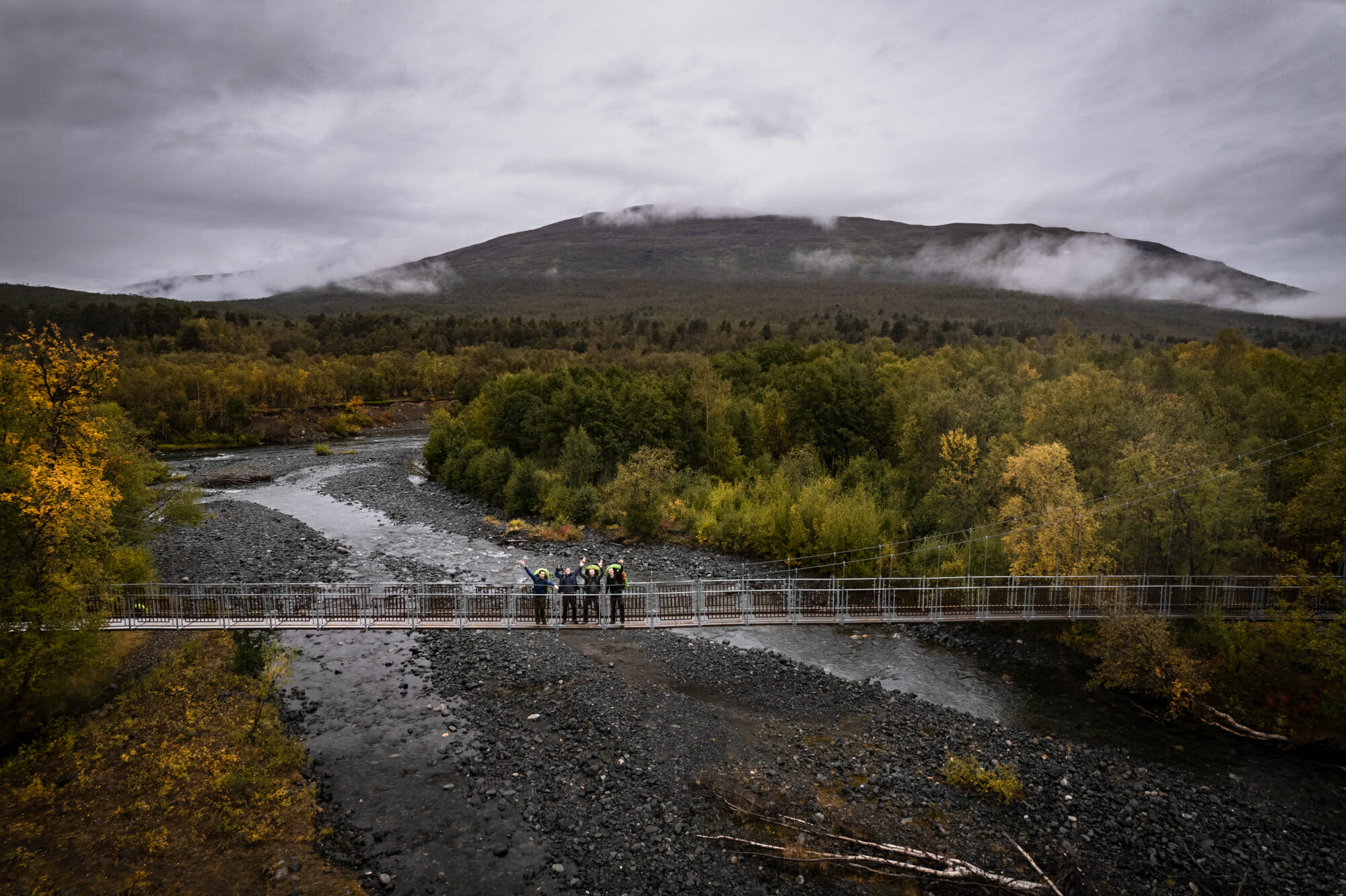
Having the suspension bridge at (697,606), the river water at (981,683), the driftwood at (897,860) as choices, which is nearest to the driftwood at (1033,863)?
the driftwood at (897,860)

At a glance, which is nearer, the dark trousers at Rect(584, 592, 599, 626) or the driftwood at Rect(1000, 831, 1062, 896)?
the driftwood at Rect(1000, 831, 1062, 896)

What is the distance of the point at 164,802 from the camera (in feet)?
52.3

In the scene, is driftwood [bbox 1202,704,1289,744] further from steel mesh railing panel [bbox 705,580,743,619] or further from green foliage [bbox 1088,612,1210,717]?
steel mesh railing panel [bbox 705,580,743,619]

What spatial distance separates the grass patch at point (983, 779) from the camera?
16812 mm

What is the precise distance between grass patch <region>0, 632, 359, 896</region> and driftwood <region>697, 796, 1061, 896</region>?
28.2ft

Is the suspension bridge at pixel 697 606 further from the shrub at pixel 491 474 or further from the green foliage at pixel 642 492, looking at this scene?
the shrub at pixel 491 474

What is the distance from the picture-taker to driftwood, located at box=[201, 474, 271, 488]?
5769 cm

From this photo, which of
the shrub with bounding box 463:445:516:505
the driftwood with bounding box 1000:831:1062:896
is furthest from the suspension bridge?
the shrub with bounding box 463:445:516:505

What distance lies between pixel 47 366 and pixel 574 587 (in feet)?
55.5

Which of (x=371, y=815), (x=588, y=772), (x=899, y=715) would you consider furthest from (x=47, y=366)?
(x=899, y=715)

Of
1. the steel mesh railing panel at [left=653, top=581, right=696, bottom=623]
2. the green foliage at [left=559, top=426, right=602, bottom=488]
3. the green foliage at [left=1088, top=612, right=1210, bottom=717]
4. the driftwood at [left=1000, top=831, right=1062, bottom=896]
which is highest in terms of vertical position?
the green foliage at [left=559, top=426, right=602, bottom=488]

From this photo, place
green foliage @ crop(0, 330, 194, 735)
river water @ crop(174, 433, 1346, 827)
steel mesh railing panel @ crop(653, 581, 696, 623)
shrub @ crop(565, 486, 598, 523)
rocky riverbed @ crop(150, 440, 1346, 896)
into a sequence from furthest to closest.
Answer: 1. shrub @ crop(565, 486, 598, 523)
2. steel mesh railing panel @ crop(653, 581, 696, 623)
3. river water @ crop(174, 433, 1346, 827)
4. green foliage @ crop(0, 330, 194, 735)
5. rocky riverbed @ crop(150, 440, 1346, 896)

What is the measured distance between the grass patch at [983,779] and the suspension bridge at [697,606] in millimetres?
5329

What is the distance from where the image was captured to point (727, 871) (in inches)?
559
